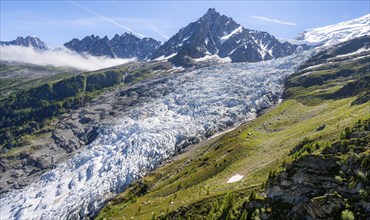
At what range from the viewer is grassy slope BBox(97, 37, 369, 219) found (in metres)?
→ 67.2

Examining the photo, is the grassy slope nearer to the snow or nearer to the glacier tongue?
the snow

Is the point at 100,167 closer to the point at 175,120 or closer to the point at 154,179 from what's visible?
the point at 154,179

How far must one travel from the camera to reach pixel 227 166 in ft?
326

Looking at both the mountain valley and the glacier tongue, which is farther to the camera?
the glacier tongue

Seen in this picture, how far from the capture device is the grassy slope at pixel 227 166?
6720cm

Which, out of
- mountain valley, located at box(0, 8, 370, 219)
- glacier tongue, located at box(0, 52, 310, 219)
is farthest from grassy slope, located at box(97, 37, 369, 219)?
glacier tongue, located at box(0, 52, 310, 219)

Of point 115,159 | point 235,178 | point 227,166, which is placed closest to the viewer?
point 235,178

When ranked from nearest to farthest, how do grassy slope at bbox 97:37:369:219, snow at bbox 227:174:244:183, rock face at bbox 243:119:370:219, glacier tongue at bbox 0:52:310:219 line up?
rock face at bbox 243:119:370:219 < grassy slope at bbox 97:37:369:219 < snow at bbox 227:174:244:183 < glacier tongue at bbox 0:52:310:219

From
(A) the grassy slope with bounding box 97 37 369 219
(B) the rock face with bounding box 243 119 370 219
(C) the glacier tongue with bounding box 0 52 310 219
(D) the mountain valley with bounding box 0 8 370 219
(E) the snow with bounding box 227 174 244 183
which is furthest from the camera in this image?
(C) the glacier tongue with bounding box 0 52 310 219

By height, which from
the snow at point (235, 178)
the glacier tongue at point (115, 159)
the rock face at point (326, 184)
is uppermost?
the rock face at point (326, 184)

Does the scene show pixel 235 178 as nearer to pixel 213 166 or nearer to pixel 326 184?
pixel 213 166

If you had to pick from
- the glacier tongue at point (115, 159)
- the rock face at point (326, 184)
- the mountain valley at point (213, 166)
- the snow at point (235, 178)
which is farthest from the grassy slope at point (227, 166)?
the glacier tongue at point (115, 159)

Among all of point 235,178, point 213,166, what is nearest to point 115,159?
point 213,166

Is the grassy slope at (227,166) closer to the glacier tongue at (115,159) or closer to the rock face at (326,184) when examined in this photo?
the rock face at (326,184)
